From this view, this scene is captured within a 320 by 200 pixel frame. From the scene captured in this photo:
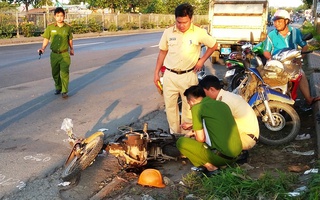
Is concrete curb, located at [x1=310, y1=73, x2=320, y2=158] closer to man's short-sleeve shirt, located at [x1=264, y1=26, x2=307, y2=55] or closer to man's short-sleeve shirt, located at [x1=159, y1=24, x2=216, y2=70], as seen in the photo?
man's short-sleeve shirt, located at [x1=264, y1=26, x2=307, y2=55]

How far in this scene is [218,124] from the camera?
4.22 meters

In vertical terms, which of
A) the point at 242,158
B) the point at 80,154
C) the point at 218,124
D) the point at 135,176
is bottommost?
the point at 135,176

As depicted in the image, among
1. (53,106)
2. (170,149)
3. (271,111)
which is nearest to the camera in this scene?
(170,149)

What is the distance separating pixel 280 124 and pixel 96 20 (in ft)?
99.1

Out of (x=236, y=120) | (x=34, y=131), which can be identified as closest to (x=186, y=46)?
(x=236, y=120)

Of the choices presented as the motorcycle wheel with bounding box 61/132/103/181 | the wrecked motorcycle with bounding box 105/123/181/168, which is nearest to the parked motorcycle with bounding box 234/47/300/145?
the wrecked motorcycle with bounding box 105/123/181/168

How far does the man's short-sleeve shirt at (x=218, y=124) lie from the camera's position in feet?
13.8

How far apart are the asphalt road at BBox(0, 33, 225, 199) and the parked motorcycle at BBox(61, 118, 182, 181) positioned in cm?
47

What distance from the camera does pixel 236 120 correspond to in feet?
15.4

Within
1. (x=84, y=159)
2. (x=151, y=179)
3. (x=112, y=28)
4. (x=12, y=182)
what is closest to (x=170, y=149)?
(x=151, y=179)

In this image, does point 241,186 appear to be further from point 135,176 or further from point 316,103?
point 316,103

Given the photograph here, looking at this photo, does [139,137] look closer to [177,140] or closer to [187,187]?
[177,140]

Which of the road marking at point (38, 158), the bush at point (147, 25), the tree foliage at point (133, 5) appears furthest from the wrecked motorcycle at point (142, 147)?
the bush at point (147, 25)

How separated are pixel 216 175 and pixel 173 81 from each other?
157cm
